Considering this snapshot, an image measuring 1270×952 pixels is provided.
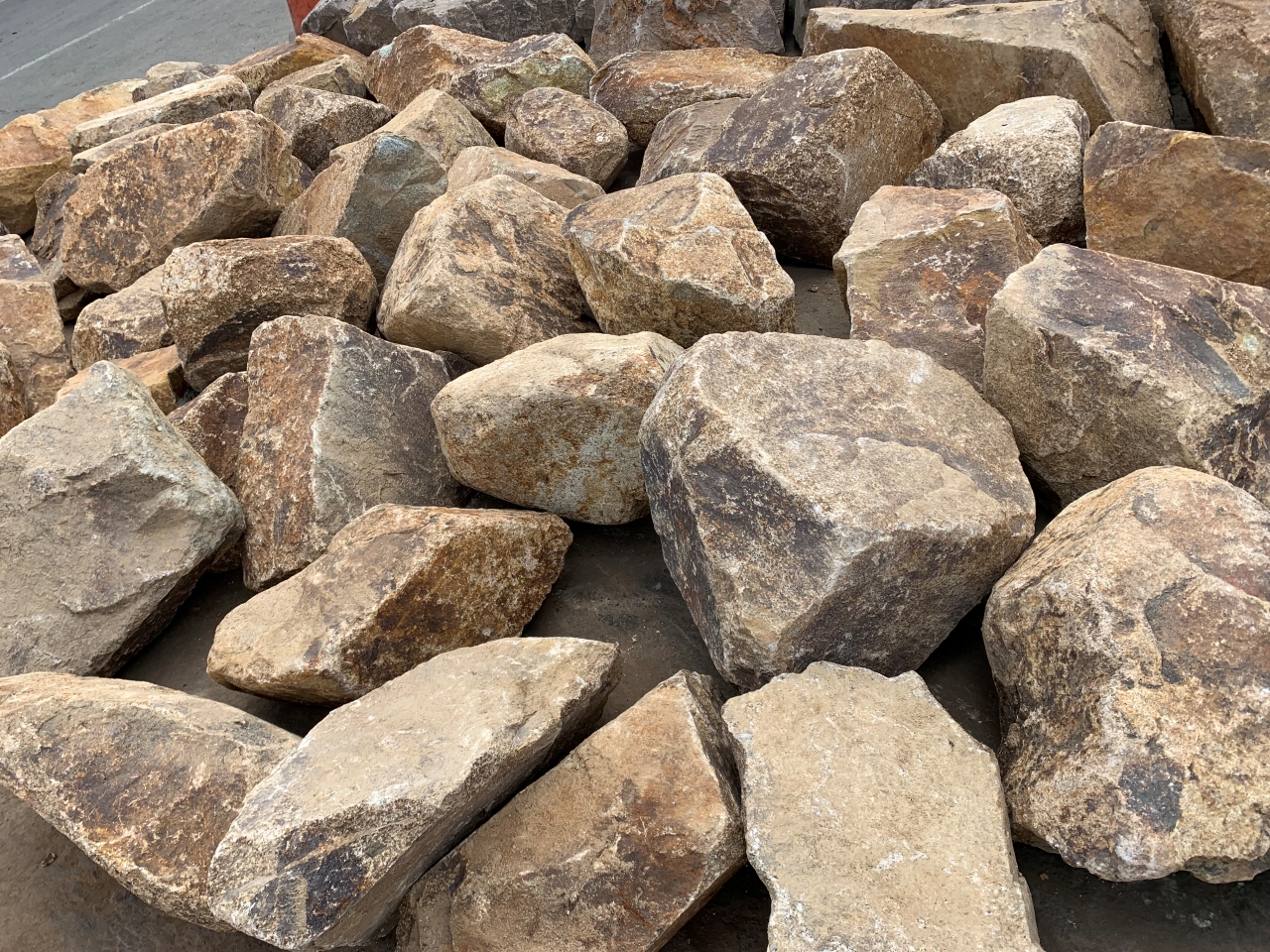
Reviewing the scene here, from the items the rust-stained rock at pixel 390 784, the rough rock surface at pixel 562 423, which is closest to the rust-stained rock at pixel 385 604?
the rough rock surface at pixel 562 423

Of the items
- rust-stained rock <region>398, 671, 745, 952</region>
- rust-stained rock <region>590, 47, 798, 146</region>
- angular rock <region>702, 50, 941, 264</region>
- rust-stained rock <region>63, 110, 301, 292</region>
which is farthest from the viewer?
rust-stained rock <region>590, 47, 798, 146</region>

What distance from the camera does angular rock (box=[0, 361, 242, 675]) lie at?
226 cm

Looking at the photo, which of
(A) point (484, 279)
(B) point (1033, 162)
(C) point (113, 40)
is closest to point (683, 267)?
(A) point (484, 279)

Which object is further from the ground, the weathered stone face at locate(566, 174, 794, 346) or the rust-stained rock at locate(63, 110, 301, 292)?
the rust-stained rock at locate(63, 110, 301, 292)

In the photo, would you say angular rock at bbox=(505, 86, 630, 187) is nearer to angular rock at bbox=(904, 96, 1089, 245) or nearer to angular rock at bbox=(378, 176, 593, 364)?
angular rock at bbox=(378, 176, 593, 364)

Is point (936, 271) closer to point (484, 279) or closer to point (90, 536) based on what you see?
point (484, 279)

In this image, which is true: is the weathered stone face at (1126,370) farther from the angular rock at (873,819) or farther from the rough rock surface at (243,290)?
the rough rock surface at (243,290)

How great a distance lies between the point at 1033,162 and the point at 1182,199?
39 cm

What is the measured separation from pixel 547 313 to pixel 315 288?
0.71 metres

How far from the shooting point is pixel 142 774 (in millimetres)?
1737

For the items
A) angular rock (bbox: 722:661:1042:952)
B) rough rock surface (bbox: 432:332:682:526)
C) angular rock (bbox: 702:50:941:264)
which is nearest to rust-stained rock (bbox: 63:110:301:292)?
angular rock (bbox: 702:50:941:264)

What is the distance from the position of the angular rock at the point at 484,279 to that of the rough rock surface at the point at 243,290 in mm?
154

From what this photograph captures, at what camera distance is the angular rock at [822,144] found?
292cm

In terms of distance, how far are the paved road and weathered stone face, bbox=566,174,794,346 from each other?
6988mm
